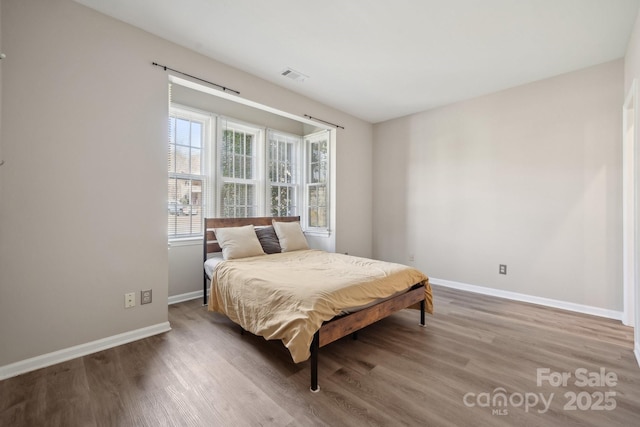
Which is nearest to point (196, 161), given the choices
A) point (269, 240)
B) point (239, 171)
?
point (239, 171)

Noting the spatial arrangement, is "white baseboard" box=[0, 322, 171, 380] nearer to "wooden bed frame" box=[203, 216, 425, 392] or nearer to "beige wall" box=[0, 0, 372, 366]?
"beige wall" box=[0, 0, 372, 366]

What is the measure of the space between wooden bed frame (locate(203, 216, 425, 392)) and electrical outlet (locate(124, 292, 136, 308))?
970 mm

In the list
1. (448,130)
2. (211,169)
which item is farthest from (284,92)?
(448,130)

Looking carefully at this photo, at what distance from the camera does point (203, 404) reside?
5.31 feet

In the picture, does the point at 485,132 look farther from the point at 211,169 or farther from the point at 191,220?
the point at 191,220

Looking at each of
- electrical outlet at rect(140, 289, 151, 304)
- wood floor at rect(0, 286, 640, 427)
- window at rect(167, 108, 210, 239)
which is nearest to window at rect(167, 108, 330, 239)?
window at rect(167, 108, 210, 239)

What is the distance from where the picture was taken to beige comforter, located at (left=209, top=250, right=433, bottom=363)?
72.6 inches

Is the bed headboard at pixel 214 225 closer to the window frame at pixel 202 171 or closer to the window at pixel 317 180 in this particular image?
the window frame at pixel 202 171

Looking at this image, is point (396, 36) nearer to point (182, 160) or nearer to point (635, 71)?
point (635, 71)

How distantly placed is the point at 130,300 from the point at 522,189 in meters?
4.41

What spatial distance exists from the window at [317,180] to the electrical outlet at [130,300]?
2.76 meters

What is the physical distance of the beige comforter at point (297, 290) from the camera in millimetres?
1845

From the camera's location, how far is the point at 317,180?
4684 mm

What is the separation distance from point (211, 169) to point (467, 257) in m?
3.76
